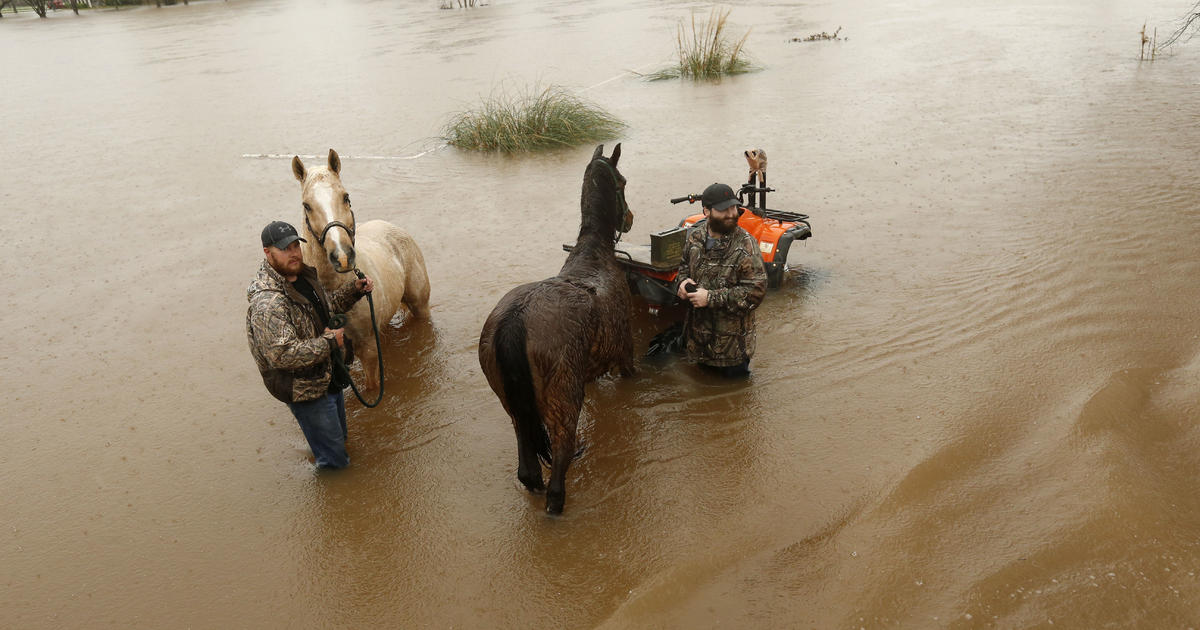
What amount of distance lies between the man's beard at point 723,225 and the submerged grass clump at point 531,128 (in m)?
7.38

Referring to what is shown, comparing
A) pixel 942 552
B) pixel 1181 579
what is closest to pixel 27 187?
pixel 942 552

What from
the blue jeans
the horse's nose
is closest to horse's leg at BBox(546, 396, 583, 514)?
the blue jeans

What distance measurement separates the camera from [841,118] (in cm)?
1216

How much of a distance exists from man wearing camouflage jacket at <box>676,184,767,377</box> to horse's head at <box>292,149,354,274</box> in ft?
6.74

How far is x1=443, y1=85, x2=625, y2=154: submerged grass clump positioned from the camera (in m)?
11.7

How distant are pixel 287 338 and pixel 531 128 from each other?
8567 millimetres

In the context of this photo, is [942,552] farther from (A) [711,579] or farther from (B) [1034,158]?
(B) [1034,158]

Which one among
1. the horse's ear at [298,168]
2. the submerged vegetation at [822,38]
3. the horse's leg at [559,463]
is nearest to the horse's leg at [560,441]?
the horse's leg at [559,463]

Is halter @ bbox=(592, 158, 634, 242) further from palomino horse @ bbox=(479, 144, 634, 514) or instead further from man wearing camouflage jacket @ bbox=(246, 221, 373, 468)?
man wearing camouflage jacket @ bbox=(246, 221, 373, 468)

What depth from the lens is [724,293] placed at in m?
4.69

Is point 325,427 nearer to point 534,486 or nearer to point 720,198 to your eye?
point 534,486

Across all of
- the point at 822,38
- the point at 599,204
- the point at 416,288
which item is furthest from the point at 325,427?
the point at 822,38

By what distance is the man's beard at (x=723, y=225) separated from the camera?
15.4 feet

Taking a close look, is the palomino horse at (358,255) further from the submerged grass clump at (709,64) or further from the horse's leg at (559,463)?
the submerged grass clump at (709,64)
